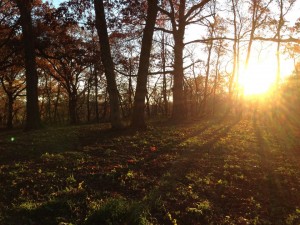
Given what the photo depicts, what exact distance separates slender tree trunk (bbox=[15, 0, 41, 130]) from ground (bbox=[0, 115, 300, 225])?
6.04 meters

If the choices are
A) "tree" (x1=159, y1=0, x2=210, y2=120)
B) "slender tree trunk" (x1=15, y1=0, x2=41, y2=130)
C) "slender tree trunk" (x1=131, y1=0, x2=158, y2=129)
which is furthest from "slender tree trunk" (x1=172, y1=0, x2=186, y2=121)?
"slender tree trunk" (x1=15, y1=0, x2=41, y2=130)

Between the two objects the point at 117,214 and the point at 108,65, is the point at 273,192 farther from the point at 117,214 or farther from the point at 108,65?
the point at 108,65

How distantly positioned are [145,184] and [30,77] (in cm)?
1341

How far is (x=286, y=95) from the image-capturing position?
29031 millimetres

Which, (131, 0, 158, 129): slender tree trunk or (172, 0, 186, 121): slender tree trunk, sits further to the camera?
(172, 0, 186, 121): slender tree trunk

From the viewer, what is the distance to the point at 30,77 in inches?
716

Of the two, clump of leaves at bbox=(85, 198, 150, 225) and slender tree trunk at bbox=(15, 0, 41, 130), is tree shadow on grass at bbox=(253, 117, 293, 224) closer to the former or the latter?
clump of leaves at bbox=(85, 198, 150, 225)

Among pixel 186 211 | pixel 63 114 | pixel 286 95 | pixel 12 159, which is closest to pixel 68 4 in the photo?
pixel 12 159

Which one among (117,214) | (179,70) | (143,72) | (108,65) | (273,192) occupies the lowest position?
(273,192)

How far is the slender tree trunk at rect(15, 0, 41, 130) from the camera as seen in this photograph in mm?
18000

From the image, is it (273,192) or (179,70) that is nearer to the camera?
(273,192)

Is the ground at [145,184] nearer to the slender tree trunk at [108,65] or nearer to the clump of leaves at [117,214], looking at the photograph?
the clump of leaves at [117,214]

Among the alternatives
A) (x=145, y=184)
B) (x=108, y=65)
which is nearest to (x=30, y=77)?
(x=108, y=65)

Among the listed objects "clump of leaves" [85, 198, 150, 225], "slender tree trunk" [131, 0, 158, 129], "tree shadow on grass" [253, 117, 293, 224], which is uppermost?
"slender tree trunk" [131, 0, 158, 129]
